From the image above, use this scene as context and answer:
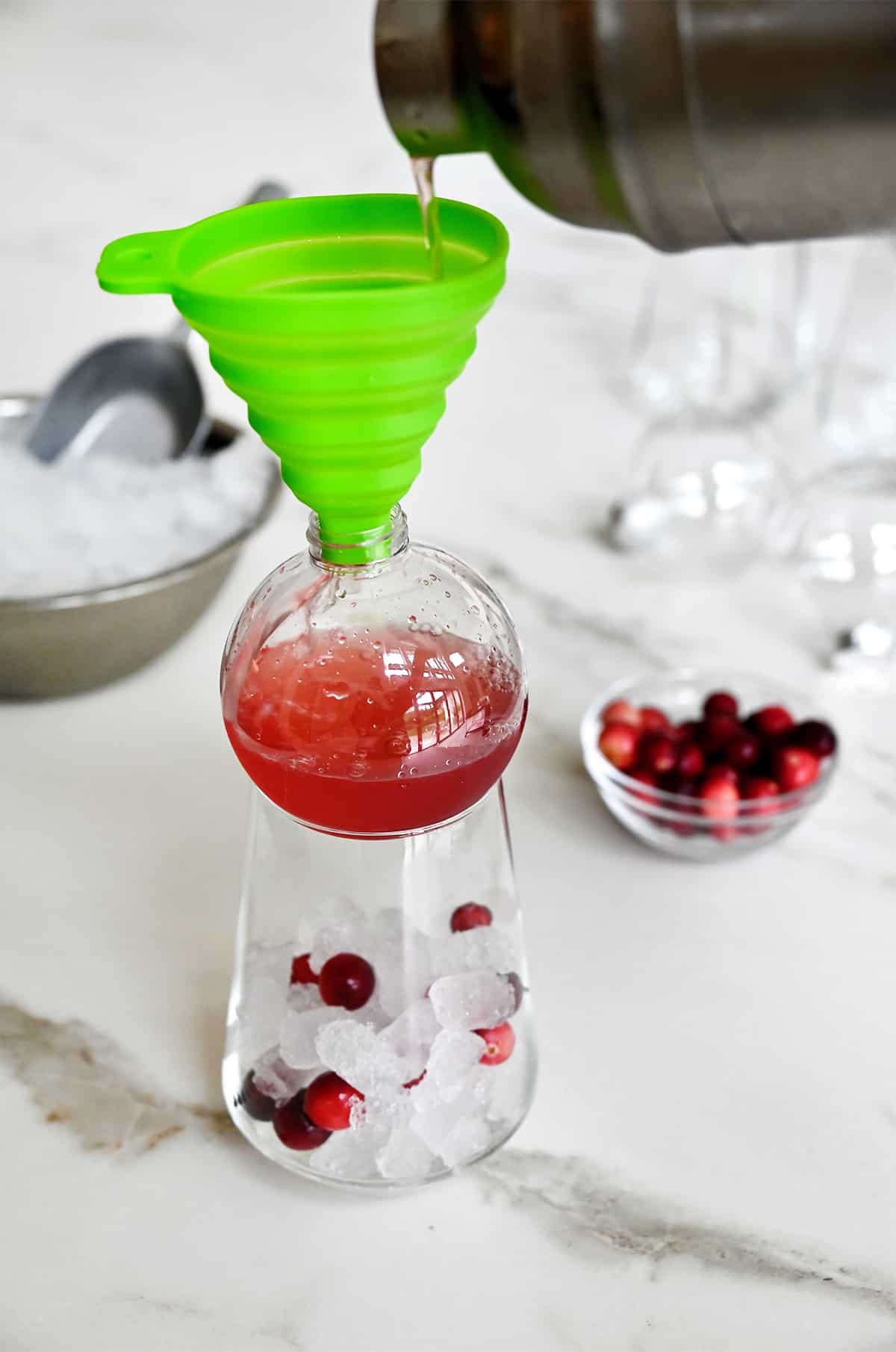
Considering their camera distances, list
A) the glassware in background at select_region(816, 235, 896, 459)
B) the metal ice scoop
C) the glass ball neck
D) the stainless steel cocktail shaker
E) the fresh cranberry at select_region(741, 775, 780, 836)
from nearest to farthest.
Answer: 1. the stainless steel cocktail shaker
2. the glass ball neck
3. the fresh cranberry at select_region(741, 775, 780, 836)
4. the metal ice scoop
5. the glassware in background at select_region(816, 235, 896, 459)

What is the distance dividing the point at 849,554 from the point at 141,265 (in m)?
0.65

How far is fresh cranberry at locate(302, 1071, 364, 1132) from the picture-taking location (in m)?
0.57

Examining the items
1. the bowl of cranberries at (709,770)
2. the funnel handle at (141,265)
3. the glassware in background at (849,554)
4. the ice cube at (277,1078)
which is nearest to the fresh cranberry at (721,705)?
the bowl of cranberries at (709,770)

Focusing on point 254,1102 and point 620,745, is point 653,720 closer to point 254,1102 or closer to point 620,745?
point 620,745

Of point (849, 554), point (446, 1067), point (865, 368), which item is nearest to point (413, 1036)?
point (446, 1067)

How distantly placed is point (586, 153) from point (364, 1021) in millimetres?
365

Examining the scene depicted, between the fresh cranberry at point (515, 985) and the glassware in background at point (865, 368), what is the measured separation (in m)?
0.71

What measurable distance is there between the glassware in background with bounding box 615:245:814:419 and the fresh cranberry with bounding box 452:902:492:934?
73 centimetres

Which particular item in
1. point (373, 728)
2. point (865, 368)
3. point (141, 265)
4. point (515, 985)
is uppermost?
point (141, 265)

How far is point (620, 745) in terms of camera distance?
80 centimetres

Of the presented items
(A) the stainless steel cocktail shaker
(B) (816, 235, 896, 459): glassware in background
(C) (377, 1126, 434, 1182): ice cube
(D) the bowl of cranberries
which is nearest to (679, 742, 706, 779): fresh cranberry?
(D) the bowl of cranberries

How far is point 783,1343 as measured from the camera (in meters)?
0.54

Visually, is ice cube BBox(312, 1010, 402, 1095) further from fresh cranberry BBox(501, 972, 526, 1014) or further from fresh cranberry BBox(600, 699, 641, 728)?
fresh cranberry BBox(600, 699, 641, 728)

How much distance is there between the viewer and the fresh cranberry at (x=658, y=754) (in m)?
0.78
